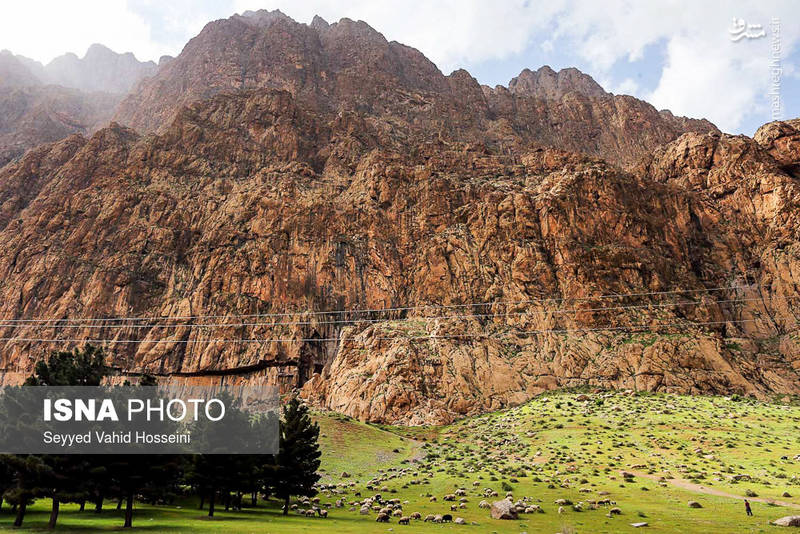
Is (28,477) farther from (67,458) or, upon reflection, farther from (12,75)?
(12,75)

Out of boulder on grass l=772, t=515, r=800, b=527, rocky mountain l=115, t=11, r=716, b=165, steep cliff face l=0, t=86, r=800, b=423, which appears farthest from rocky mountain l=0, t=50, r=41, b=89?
boulder on grass l=772, t=515, r=800, b=527

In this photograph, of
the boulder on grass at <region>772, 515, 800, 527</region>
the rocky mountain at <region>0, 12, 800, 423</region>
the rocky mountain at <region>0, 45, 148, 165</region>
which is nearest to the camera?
the boulder on grass at <region>772, 515, 800, 527</region>

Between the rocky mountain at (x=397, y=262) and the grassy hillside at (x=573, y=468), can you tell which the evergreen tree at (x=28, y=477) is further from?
the rocky mountain at (x=397, y=262)

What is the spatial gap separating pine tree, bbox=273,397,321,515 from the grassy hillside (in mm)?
1510

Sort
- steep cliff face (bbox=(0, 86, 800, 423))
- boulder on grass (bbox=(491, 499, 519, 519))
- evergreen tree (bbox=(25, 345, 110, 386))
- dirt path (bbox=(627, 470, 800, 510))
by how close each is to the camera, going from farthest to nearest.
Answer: steep cliff face (bbox=(0, 86, 800, 423)) → dirt path (bbox=(627, 470, 800, 510)) → boulder on grass (bbox=(491, 499, 519, 519)) → evergreen tree (bbox=(25, 345, 110, 386))

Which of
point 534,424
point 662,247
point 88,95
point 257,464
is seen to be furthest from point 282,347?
point 88,95

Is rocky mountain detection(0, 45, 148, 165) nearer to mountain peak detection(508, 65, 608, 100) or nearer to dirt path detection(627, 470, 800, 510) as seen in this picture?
mountain peak detection(508, 65, 608, 100)

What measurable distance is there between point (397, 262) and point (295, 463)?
57.0 metres

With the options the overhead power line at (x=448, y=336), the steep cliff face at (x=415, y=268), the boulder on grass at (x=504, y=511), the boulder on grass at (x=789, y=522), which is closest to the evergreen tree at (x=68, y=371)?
the boulder on grass at (x=504, y=511)

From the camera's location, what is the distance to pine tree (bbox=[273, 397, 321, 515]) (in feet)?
87.7

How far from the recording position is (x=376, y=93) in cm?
14438

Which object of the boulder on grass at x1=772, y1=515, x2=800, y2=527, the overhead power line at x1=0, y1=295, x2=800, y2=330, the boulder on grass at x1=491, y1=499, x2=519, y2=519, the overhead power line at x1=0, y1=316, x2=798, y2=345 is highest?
the overhead power line at x1=0, y1=295, x2=800, y2=330

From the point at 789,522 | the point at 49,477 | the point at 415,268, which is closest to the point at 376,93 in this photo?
the point at 415,268

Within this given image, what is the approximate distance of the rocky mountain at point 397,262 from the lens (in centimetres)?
6431
